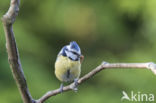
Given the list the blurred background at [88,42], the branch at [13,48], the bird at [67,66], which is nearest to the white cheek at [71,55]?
the bird at [67,66]

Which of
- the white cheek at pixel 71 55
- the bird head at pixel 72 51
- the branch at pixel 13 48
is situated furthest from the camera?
the white cheek at pixel 71 55

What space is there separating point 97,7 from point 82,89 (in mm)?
601

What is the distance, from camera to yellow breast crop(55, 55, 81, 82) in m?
1.28

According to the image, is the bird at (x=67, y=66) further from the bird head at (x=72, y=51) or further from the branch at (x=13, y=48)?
the branch at (x=13, y=48)

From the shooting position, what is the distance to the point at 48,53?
2877 mm

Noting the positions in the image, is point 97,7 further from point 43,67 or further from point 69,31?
point 43,67

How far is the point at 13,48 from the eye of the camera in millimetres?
882

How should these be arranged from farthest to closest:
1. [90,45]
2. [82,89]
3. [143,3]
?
[90,45], [82,89], [143,3]

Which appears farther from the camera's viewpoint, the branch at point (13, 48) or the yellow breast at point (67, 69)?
the yellow breast at point (67, 69)

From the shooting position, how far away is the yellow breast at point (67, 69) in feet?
4.20

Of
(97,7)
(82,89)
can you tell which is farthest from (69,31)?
(82,89)

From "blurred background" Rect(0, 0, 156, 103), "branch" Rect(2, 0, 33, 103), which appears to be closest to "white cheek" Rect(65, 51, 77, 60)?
"branch" Rect(2, 0, 33, 103)

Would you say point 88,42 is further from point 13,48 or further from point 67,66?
point 13,48

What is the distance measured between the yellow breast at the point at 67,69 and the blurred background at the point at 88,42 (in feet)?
4.23
